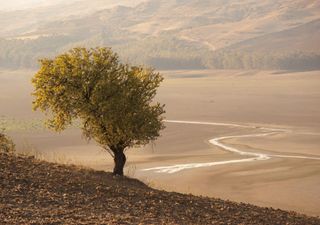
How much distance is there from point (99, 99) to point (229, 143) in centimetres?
2411

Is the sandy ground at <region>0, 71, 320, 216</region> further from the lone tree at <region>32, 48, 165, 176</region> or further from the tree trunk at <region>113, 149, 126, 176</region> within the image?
the lone tree at <region>32, 48, 165, 176</region>

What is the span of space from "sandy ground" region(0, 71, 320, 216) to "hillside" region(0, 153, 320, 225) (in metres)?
7.62

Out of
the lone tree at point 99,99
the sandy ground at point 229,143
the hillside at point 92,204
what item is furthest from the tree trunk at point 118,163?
the sandy ground at point 229,143

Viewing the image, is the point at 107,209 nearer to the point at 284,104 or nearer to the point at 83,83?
the point at 83,83

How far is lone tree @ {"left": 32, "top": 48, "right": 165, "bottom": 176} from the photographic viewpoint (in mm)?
22234

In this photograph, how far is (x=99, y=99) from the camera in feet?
73.1

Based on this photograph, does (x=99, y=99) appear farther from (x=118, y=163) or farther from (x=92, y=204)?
(x=92, y=204)

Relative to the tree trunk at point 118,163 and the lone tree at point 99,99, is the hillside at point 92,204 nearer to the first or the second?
the tree trunk at point 118,163

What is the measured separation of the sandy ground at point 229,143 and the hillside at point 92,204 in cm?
762

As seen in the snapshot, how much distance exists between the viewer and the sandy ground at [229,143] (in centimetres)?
2914

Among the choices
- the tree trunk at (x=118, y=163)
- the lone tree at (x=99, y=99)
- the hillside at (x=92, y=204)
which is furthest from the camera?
the tree trunk at (x=118, y=163)

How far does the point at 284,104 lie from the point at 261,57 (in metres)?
79.4

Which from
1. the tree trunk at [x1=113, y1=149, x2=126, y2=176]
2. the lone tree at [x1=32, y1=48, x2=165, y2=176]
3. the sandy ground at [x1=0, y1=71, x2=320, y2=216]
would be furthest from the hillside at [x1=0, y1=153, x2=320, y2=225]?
the sandy ground at [x1=0, y1=71, x2=320, y2=216]

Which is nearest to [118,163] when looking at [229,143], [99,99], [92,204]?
[99,99]
